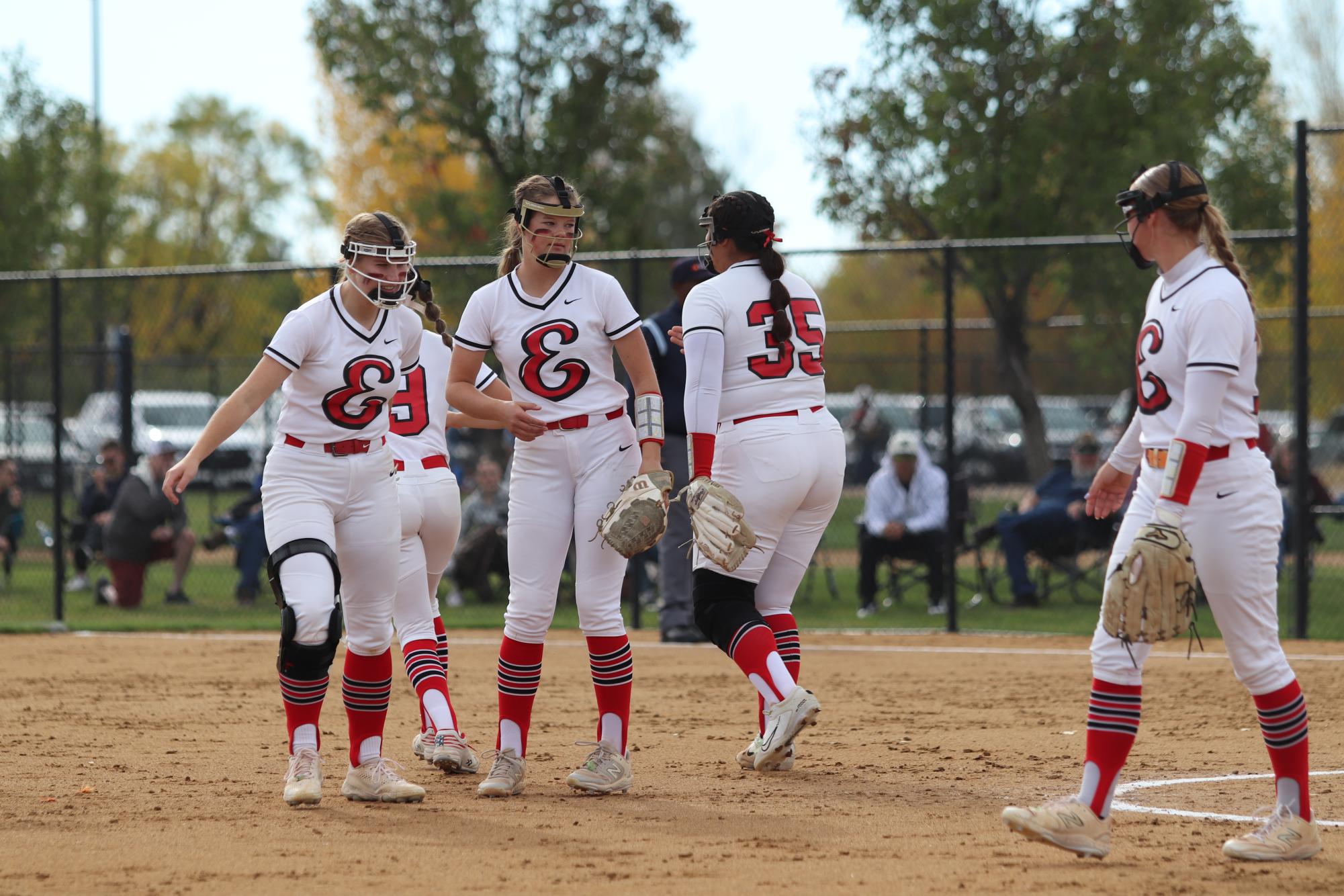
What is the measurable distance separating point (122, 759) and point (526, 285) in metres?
2.64

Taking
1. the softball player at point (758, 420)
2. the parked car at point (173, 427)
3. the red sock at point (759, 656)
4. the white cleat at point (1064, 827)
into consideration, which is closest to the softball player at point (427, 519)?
the softball player at point (758, 420)

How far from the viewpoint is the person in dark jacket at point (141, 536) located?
531 inches

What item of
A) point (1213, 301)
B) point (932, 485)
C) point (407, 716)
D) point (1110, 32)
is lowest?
point (407, 716)

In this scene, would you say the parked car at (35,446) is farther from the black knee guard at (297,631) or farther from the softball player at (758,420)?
the softball player at (758,420)

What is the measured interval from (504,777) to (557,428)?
4.18 ft

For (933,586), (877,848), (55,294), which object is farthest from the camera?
(933,586)

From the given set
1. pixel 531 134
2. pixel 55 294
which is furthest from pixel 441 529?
pixel 531 134

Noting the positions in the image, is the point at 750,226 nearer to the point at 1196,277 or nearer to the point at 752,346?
the point at 752,346

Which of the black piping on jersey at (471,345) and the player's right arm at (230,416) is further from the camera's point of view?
the black piping on jersey at (471,345)

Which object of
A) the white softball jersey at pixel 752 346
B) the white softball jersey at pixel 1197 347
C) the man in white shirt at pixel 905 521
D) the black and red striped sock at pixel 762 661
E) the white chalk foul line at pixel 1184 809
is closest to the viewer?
the white softball jersey at pixel 1197 347

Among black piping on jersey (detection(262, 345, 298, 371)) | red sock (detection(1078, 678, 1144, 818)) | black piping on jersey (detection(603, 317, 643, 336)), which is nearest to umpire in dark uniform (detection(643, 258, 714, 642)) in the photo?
black piping on jersey (detection(603, 317, 643, 336))

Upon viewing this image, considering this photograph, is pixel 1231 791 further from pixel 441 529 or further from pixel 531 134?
pixel 531 134

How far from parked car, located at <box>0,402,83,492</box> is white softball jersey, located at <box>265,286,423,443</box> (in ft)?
44.5

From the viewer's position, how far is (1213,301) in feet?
14.6
